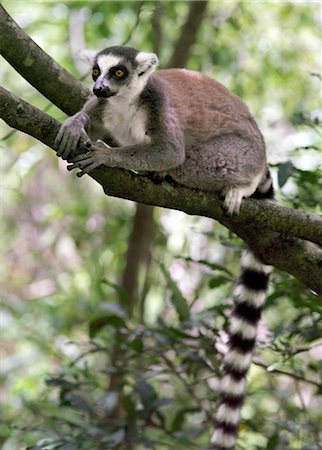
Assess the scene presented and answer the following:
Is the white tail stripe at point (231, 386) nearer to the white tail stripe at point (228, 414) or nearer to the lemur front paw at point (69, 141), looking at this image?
the white tail stripe at point (228, 414)

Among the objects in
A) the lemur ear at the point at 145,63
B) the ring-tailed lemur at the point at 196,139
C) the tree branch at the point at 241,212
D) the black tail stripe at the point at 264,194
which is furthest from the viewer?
the black tail stripe at the point at 264,194

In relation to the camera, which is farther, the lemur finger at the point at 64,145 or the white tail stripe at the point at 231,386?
the white tail stripe at the point at 231,386

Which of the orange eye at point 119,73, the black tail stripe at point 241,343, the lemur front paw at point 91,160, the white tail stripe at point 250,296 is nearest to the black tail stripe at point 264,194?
the white tail stripe at point 250,296

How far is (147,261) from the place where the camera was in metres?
5.81

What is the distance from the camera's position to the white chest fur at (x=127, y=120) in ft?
11.4

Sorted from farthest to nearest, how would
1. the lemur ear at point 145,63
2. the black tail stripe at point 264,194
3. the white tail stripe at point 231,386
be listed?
the black tail stripe at point 264,194
the white tail stripe at point 231,386
the lemur ear at point 145,63

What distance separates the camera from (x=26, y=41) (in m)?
2.89

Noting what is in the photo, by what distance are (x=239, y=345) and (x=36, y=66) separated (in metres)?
1.67

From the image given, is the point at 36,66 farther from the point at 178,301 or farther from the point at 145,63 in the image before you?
the point at 178,301

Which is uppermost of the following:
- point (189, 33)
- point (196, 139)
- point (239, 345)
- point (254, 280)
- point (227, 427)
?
point (189, 33)

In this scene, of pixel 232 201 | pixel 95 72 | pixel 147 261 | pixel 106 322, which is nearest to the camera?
pixel 232 201

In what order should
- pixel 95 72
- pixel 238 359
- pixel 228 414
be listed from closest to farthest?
pixel 95 72, pixel 228 414, pixel 238 359

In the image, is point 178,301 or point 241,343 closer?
point 241,343

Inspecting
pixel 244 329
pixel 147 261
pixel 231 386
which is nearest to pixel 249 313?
pixel 244 329
